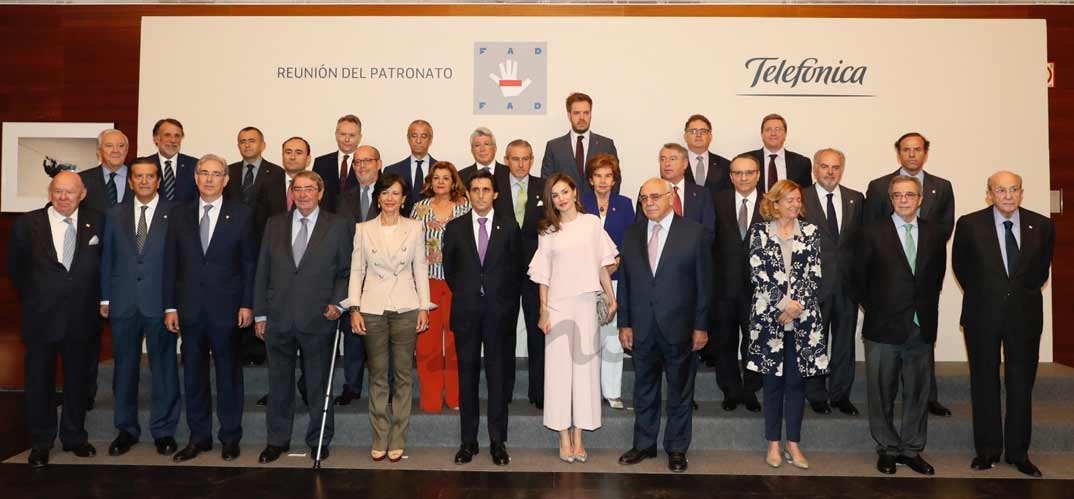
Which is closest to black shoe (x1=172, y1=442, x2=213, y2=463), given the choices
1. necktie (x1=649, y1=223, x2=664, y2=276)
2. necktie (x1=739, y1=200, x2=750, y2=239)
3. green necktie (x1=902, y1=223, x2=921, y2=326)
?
necktie (x1=649, y1=223, x2=664, y2=276)

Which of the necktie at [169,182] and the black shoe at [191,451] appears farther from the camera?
the necktie at [169,182]

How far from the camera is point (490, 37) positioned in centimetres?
661

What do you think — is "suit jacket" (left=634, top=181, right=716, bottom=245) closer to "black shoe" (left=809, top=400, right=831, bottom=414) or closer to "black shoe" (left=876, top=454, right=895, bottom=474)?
"black shoe" (left=809, top=400, right=831, bottom=414)

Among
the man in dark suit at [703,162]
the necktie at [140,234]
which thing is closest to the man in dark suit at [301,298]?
the necktie at [140,234]

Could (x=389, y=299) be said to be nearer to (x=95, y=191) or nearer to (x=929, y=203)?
(x=95, y=191)

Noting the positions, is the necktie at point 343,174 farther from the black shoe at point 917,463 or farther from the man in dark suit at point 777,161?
the black shoe at point 917,463

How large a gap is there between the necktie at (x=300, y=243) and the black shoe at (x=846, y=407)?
3637 mm

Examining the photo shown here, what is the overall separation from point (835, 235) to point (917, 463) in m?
1.51

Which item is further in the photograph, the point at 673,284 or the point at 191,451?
the point at 191,451

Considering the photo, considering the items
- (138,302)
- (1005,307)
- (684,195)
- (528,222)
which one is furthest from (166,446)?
(1005,307)

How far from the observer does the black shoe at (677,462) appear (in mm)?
4418

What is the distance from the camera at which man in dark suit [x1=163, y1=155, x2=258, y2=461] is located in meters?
4.56

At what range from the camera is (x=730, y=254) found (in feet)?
16.3

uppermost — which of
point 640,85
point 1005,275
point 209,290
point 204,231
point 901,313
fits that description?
point 640,85
